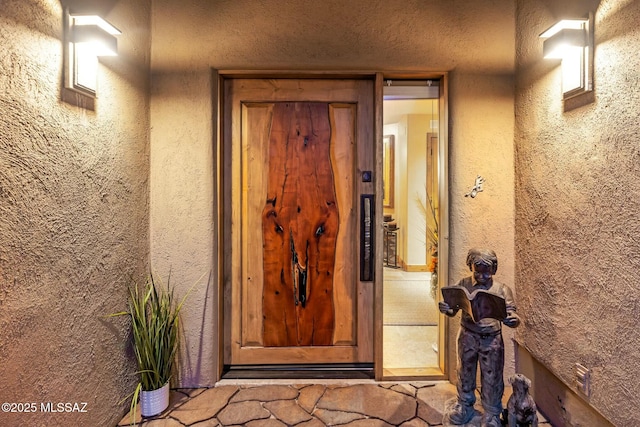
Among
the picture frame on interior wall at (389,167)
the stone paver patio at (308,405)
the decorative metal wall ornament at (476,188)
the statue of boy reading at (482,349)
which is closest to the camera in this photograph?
the statue of boy reading at (482,349)

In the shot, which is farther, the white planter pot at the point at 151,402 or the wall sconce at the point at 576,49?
the white planter pot at the point at 151,402

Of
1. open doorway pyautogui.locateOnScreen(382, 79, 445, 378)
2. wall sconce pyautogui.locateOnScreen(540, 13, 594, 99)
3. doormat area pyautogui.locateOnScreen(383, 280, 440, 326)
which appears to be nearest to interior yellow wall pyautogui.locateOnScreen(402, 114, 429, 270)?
open doorway pyautogui.locateOnScreen(382, 79, 445, 378)

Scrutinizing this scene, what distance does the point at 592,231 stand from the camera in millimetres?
1458

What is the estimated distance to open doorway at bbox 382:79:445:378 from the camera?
2.23m

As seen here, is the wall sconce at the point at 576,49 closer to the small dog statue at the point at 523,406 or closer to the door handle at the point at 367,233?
the door handle at the point at 367,233

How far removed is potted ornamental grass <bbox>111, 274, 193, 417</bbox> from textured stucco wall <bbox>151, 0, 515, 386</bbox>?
0.65ft

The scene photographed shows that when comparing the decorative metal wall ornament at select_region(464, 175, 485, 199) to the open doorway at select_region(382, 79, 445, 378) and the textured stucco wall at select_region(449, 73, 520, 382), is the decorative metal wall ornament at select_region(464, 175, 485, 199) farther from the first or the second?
the open doorway at select_region(382, 79, 445, 378)

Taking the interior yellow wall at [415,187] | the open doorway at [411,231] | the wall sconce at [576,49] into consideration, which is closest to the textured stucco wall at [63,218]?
the open doorway at [411,231]

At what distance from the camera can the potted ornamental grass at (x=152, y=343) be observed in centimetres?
174

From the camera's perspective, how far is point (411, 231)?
4.98 m

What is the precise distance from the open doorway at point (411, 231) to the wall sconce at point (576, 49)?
0.67 m

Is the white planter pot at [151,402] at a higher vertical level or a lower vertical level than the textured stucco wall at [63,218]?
lower

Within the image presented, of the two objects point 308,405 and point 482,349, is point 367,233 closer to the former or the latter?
point 482,349

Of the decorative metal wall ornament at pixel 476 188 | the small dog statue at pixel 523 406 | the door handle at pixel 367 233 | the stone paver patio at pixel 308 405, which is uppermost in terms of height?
the decorative metal wall ornament at pixel 476 188
